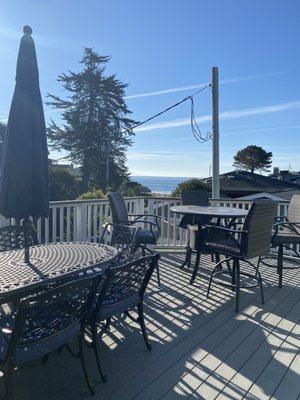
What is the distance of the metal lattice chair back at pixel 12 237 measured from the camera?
3070 mm

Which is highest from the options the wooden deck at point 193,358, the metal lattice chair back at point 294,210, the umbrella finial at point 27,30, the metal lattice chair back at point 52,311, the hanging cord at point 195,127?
the hanging cord at point 195,127

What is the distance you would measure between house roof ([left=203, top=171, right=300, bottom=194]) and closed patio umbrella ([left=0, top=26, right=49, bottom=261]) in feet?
78.8

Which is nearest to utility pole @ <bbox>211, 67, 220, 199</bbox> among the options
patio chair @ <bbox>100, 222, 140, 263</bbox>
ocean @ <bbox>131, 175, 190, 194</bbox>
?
patio chair @ <bbox>100, 222, 140, 263</bbox>

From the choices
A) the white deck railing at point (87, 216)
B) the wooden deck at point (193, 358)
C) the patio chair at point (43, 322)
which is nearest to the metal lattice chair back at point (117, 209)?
the white deck railing at point (87, 216)

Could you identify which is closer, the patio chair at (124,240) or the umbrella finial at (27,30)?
the umbrella finial at (27,30)

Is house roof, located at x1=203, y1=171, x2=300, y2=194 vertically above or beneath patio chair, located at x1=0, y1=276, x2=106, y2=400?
above

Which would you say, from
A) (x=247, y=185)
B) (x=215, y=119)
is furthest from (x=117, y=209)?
(x=247, y=185)

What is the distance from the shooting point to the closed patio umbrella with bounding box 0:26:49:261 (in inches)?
108

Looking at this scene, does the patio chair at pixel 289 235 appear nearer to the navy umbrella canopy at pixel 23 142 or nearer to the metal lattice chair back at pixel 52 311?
the metal lattice chair back at pixel 52 311

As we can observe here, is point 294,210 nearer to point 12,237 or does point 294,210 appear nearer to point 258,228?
point 258,228

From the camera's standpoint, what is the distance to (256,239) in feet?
11.1

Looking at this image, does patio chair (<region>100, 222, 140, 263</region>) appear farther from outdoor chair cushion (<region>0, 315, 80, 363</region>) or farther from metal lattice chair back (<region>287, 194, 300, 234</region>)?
metal lattice chair back (<region>287, 194, 300, 234</region>)

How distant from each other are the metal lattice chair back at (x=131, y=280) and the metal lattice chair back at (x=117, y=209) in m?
1.93

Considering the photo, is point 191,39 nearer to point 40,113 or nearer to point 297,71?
point 297,71
